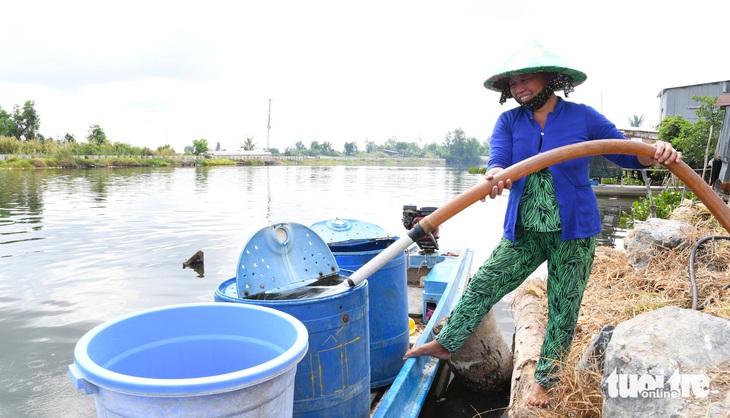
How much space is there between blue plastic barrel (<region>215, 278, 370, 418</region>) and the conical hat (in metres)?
1.27

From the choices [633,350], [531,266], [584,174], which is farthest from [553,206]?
[633,350]

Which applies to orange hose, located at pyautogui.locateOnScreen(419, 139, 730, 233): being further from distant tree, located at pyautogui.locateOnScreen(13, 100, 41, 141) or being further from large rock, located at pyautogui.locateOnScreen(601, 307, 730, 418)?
distant tree, located at pyautogui.locateOnScreen(13, 100, 41, 141)

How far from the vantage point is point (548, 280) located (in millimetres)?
2568

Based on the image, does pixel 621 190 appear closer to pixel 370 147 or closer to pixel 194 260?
pixel 194 260

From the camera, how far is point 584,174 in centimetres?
→ 241

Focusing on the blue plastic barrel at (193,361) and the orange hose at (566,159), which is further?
the orange hose at (566,159)

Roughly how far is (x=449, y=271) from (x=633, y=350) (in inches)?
129

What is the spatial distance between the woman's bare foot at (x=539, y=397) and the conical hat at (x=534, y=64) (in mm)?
1606

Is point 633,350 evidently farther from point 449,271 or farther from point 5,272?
point 5,272

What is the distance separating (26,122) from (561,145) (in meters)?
66.5

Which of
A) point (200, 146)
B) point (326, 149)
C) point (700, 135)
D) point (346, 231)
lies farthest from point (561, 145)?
point (326, 149)

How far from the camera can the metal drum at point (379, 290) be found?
310 centimetres

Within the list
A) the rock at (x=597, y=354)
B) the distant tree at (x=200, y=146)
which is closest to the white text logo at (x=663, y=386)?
the rock at (x=597, y=354)

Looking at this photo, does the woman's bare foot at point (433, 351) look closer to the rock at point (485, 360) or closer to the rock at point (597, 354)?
the rock at point (485, 360)
